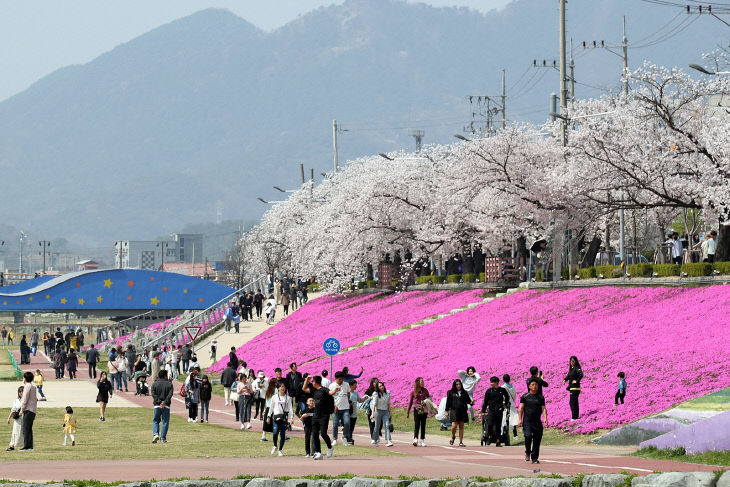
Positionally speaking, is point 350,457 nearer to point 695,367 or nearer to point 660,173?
point 695,367

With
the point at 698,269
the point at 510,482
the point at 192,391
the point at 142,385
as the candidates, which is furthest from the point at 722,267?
the point at 510,482

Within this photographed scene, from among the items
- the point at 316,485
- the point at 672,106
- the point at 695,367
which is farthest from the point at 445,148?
the point at 316,485

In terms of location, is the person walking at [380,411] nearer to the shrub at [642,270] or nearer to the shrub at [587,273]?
the shrub at [642,270]

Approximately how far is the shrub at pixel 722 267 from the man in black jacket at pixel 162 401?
23402 millimetres

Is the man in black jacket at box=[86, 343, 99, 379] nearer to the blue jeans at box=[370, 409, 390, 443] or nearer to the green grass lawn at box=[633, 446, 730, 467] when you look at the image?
the blue jeans at box=[370, 409, 390, 443]

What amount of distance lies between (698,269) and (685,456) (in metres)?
21.2

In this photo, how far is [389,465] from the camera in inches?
995

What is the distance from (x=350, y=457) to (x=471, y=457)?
276 cm

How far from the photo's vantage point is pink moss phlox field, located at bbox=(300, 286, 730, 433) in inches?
1321

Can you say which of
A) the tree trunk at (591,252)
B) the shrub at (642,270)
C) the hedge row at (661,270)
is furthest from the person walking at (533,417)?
the tree trunk at (591,252)

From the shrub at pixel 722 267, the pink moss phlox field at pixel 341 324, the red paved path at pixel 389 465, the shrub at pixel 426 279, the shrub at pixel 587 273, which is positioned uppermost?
the shrub at pixel 426 279

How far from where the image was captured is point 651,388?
3366 cm

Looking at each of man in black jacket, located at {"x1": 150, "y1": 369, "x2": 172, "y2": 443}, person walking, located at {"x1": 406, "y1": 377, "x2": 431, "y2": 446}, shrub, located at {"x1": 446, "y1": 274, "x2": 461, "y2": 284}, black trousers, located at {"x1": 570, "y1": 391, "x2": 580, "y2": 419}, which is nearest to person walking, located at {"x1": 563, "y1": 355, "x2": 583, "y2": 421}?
black trousers, located at {"x1": 570, "y1": 391, "x2": 580, "y2": 419}

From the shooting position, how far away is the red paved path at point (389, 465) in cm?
2333
